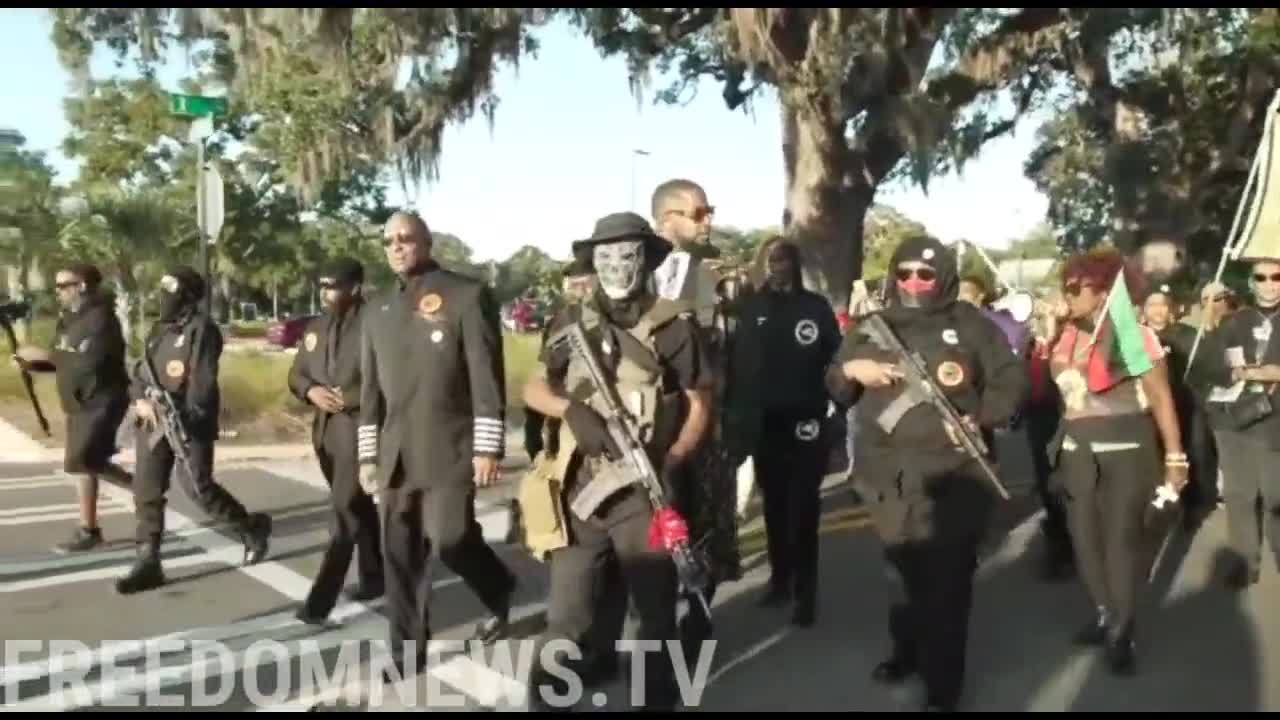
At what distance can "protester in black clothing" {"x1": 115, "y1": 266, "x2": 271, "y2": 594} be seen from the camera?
22.9 ft

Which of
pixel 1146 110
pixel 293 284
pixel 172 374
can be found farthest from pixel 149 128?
pixel 172 374

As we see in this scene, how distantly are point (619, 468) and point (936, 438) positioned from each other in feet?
3.75

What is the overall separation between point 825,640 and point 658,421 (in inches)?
75.7

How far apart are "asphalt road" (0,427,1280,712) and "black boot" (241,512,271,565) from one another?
0.27ft

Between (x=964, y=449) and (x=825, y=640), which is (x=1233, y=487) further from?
(x=964, y=449)

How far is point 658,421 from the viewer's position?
469cm

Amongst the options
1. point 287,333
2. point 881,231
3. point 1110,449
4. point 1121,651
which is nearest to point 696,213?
point 1110,449

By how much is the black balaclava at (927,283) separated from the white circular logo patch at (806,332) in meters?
1.42

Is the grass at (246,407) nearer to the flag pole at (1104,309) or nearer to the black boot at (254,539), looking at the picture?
the black boot at (254,539)

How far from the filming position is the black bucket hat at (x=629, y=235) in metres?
4.70

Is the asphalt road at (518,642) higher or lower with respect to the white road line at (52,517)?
higher

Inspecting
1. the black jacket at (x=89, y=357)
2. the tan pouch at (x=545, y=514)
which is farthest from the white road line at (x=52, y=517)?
the tan pouch at (x=545, y=514)

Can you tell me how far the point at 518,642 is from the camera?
6.03 metres

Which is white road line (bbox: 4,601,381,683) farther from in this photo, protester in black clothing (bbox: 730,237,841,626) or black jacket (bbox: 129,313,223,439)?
protester in black clothing (bbox: 730,237,841,626)
